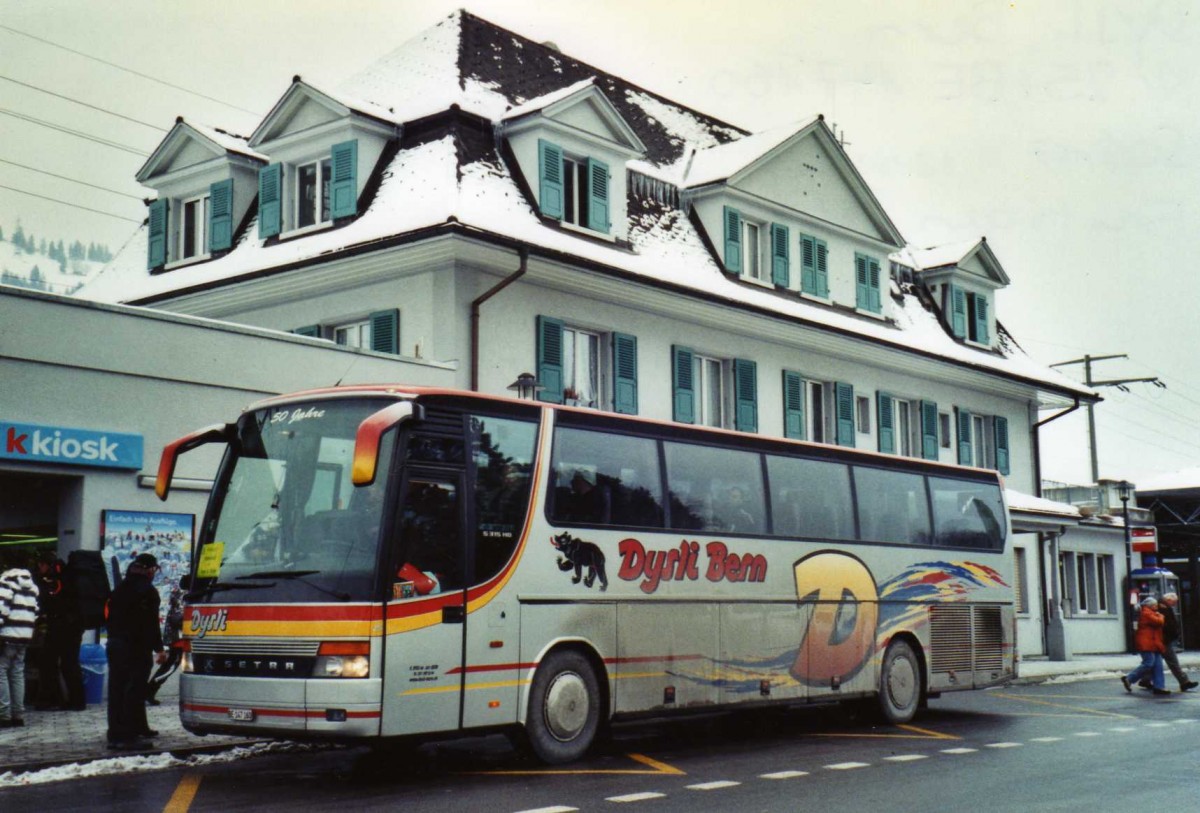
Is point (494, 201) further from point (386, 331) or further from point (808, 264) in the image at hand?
point (808, 264)

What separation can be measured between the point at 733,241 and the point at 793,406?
3.70 metres

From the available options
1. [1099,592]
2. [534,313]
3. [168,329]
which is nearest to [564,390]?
[534,313]

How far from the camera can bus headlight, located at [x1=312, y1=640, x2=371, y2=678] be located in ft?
35.9

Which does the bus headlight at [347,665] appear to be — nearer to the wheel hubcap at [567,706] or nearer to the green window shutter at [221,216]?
the wheel hubcap at [567,706]

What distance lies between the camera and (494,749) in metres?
14.2

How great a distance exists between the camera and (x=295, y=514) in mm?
11508

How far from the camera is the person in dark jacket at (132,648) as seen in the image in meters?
13.1

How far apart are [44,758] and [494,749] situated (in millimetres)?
4325

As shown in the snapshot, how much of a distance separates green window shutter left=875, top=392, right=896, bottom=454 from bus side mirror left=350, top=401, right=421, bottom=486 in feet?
72.9

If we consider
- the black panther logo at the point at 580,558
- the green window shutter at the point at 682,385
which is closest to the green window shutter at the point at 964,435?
the green window shutter at the point at 682,385

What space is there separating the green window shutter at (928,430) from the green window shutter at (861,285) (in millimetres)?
3066

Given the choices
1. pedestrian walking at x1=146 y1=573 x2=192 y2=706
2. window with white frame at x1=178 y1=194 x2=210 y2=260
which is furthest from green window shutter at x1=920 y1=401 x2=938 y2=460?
pedestrian walking at x1=146 y1=573 x2=192 y2=706

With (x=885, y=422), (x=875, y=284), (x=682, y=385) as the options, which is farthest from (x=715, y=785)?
(x=875, y=284)

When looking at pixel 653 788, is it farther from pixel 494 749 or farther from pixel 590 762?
pixel 494 749
